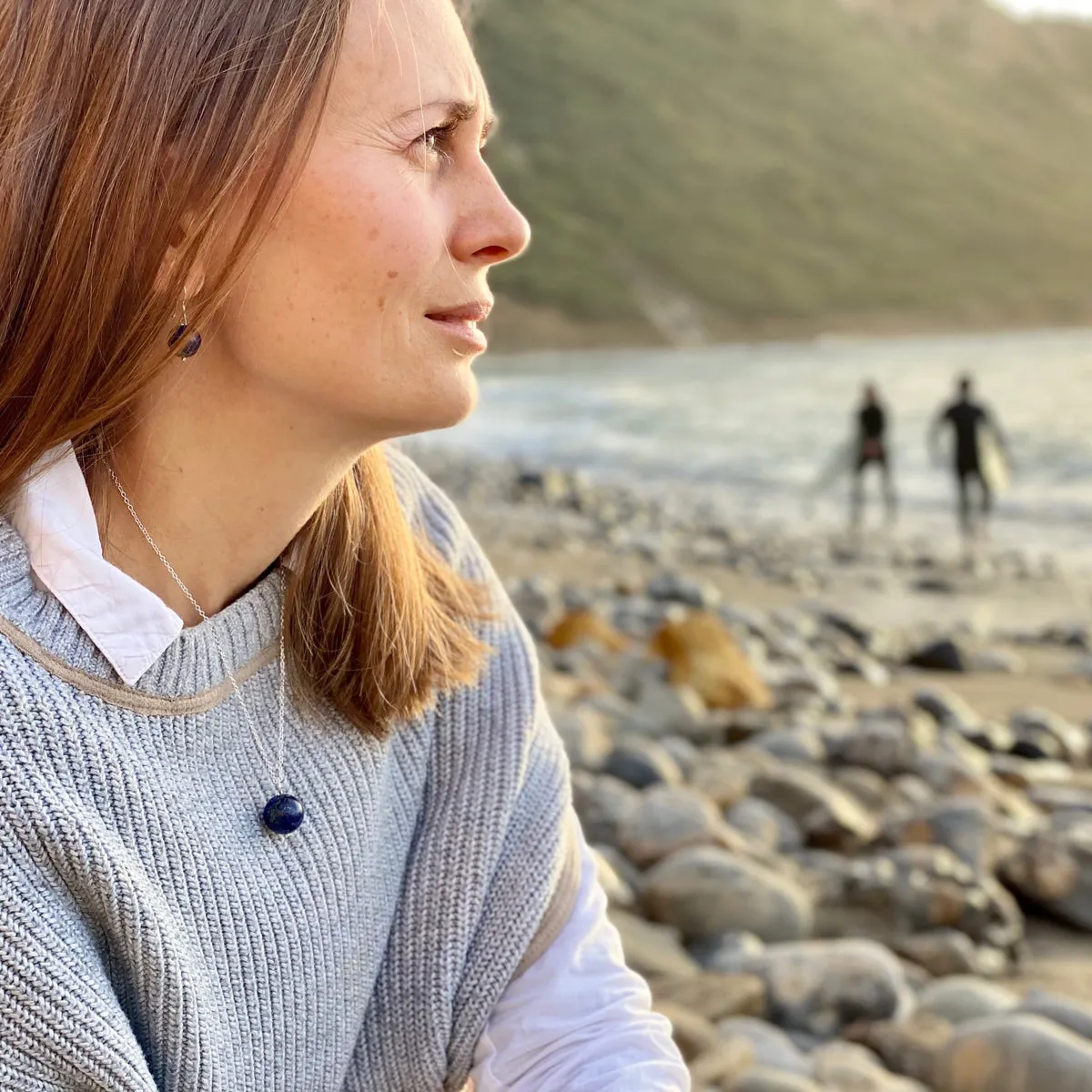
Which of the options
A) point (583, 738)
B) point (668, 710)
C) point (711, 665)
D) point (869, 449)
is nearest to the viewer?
point (583, 738)

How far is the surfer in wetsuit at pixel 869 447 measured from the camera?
42.6 feet

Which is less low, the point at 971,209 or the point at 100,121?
the point at 971,209

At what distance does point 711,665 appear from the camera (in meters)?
5.39

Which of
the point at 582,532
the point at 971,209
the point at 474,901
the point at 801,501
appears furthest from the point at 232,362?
the point at 971,209

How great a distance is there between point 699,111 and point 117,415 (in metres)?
87.6

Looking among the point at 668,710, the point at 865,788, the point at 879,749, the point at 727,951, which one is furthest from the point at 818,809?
the point at 668,710

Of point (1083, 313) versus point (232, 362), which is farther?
point (1083, 313)

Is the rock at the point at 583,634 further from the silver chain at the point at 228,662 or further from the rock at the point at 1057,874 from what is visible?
the silver chain at the point at 228,662

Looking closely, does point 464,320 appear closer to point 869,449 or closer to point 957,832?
point 957,832

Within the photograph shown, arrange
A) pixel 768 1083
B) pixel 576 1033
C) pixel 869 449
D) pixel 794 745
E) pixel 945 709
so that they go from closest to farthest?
pixel 576 1033, pixel 768 1083, pixel 794 745, pixel 945 709, pixel 869 449

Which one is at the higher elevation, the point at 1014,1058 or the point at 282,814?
the point at 282,814

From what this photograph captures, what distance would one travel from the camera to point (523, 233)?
1157 mm

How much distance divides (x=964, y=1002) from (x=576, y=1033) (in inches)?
68.4

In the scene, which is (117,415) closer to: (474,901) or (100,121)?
(100,121)
